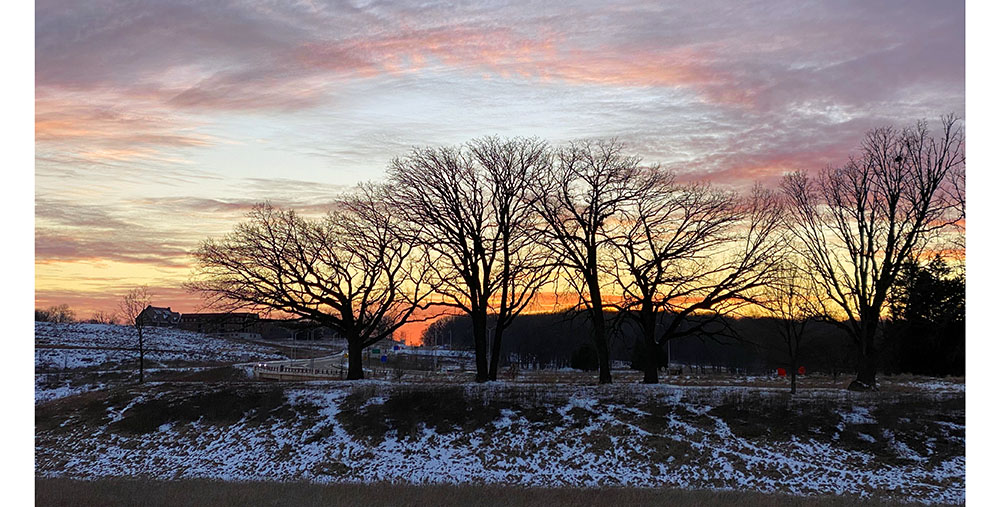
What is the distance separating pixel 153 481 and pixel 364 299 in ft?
51.4

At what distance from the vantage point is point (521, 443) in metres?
26.0

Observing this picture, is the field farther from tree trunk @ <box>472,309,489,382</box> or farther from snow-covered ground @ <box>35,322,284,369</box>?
snow-covered ground @ <box>35,322,284,369</box>

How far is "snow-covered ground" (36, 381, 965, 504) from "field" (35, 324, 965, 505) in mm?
70

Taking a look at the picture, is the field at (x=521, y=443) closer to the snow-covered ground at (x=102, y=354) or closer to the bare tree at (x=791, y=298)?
the bare tree at (x=791, y=298)

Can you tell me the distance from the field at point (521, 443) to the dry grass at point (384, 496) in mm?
130

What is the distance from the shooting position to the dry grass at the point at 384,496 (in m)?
20.5

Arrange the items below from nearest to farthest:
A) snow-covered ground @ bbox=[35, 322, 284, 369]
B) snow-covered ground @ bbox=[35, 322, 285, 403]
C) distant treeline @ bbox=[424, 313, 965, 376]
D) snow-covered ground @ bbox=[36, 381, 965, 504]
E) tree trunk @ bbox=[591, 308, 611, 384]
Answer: snow-covered ground @ bbox=[36, 381, 965, 504]
tree trunk @ bbox=[591, 308, 611, 384]
snow-covered ground @ bbox=[35, 322, 285, 403]
distant treeline @ bbox=[424, 313, 965, 376]
snow-covered ground @ bbox=[35, 322, 284, 369]

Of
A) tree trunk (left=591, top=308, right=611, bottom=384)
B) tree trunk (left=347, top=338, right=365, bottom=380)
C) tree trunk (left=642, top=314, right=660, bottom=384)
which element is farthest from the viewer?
tree trunk (left=347, top=338, right=365, bottom=380)

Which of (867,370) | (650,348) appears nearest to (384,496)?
(650,348)

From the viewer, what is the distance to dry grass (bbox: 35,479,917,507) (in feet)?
67.4

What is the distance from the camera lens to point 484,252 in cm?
3750

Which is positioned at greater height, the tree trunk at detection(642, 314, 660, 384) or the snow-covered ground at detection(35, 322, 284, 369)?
the tree trunk at detection(642, 314, 660, 384)

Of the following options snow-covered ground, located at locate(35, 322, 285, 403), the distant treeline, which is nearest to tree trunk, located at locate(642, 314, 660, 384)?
the distant treeline

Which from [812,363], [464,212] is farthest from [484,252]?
[812,363]
